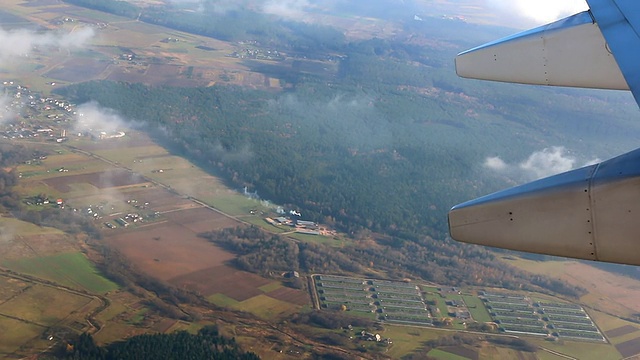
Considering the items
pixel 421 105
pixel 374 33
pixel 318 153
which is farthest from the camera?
pixel 374 33

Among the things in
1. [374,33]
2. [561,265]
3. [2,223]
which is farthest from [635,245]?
[374,33]

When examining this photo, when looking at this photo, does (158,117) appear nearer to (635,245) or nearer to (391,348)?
(391,348)

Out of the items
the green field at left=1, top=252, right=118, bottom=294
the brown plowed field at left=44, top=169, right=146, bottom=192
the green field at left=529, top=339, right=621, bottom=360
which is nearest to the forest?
the green field at left=529, top=339, right=621, bottom=360

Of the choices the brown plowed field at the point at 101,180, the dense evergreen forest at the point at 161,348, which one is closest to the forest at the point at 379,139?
the brown plowed field at the point at 101,180

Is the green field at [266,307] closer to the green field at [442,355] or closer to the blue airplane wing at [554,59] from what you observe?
the green field at [442,355]

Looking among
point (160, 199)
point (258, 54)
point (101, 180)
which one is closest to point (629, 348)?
point (160, 199)

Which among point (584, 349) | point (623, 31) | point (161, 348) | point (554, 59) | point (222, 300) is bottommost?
point (222, 300)

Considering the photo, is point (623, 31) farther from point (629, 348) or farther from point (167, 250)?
point (167, 250)
